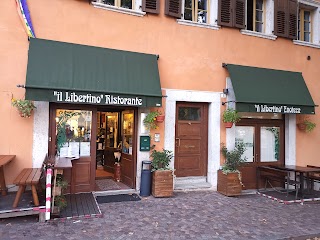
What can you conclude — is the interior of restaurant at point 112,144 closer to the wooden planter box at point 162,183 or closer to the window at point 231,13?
the wooden planter box at point 162,183

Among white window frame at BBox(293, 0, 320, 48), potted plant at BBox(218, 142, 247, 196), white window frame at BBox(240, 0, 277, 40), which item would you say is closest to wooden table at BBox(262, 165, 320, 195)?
potted plant at BBox(218, 142, 247, 196)

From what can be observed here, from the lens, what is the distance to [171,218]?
603cm

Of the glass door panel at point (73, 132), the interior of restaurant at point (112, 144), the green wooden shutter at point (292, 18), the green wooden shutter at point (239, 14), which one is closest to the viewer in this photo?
the glass door panel at point (73, 132)

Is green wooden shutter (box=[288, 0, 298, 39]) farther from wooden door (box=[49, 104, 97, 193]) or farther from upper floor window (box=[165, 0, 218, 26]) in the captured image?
wooden door (box=[49, 104, 97, 193])

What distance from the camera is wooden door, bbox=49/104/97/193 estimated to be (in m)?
7.21

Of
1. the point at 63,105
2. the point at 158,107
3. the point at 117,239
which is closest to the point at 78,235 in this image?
the point at 117,239

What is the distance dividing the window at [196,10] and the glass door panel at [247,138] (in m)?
3.63

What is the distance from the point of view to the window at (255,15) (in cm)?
954

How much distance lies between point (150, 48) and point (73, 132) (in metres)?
3.13

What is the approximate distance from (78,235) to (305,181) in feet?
23.4

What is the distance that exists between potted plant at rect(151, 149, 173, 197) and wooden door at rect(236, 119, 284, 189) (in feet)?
9.13

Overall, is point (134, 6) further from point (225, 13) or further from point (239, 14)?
point (239, 14)

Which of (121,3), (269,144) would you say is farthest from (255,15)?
(121,3)

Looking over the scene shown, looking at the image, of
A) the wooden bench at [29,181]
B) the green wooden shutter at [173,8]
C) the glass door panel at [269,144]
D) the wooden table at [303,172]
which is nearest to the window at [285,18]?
the glass door panel at [269,144]
